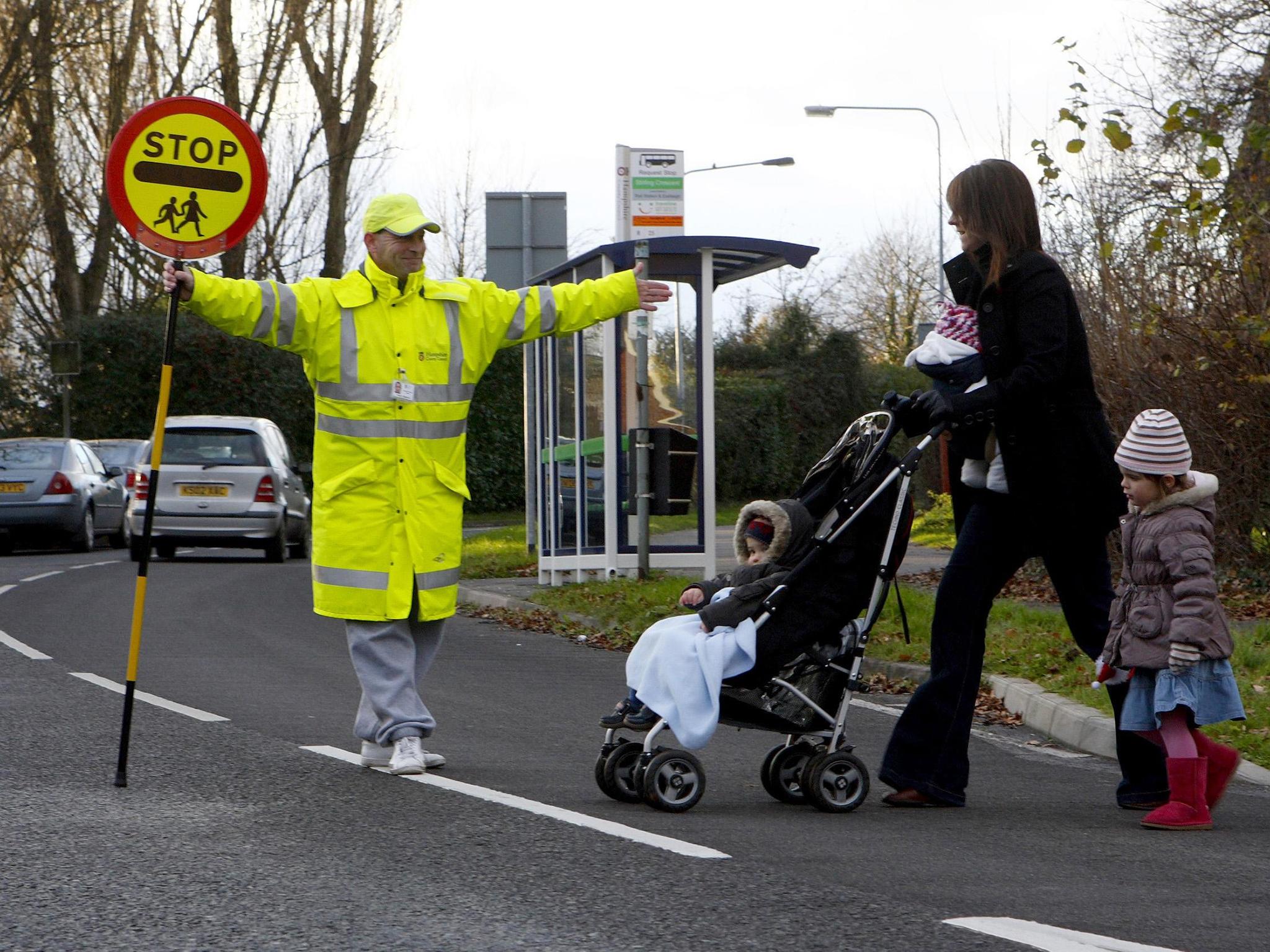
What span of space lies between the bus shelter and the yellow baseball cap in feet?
26.8

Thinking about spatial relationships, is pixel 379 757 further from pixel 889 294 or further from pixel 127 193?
pixel 889 294

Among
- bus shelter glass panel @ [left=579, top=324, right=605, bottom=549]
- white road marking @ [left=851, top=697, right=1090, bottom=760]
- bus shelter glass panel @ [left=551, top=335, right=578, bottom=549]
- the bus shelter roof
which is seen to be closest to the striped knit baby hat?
white road marking @ [left=851, top=697, right=1090, bottom=760]

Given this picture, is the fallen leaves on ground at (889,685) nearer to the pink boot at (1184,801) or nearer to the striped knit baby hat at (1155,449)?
the pink boot at (1184,801)

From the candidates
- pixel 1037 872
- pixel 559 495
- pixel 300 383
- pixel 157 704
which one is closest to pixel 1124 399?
pixel 559 495

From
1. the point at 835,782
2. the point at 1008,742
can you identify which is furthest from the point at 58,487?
the point at 835,782

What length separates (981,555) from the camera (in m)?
6.18

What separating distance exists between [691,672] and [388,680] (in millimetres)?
1251

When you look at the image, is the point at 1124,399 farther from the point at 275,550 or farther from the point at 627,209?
the point at 275,550

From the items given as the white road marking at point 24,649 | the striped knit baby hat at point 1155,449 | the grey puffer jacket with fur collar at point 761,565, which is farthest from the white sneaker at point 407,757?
the white road marking at point 24,649

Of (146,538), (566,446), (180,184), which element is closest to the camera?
(146,538)

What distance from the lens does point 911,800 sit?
243 inches

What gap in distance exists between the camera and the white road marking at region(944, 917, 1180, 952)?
13.2 ft

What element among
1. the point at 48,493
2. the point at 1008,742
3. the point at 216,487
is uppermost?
the point at 216,487

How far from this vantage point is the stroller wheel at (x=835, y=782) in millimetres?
5898
